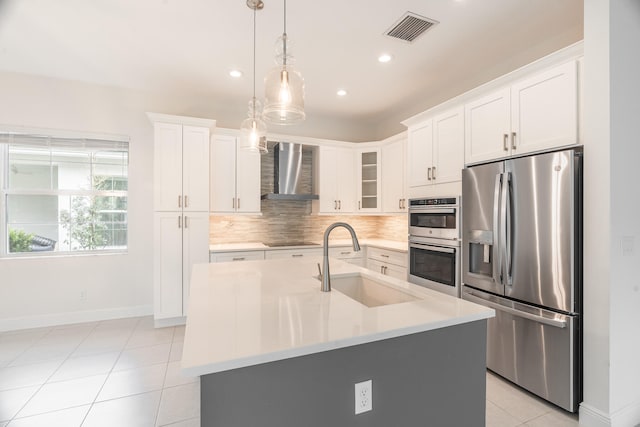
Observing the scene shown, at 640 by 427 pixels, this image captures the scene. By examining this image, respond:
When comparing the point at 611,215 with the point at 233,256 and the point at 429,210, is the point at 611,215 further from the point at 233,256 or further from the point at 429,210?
the point at 233,256

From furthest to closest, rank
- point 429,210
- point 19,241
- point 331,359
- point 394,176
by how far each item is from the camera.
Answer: point 394,176, point 19,241, point 429,210, point 331,359

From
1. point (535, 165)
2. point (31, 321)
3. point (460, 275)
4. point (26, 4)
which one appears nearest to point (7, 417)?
point (31, 321)

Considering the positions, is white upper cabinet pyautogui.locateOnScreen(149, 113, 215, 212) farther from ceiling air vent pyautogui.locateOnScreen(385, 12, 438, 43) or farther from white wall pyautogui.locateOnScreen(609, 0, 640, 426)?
white wall pyautogui.locateOnScreen(609, 0, 640, 426)

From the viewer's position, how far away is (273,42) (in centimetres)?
280

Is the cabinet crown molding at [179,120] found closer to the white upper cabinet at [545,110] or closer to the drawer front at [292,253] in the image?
the drawer front at [292,253]

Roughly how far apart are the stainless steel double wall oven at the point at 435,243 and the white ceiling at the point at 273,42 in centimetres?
145

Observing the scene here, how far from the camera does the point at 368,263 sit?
4.38 meters

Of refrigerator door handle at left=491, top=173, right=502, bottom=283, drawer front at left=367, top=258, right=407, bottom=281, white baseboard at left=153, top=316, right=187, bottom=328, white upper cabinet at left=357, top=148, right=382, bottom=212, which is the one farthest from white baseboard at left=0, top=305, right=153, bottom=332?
refrigerator door handle at left=491, top=173, right=502, bottom=283

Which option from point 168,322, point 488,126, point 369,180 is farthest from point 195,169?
point 488,126

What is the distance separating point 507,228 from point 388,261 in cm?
184

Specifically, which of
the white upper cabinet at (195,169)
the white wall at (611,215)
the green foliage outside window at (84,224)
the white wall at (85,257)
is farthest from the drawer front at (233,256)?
the white wall at (611,215)

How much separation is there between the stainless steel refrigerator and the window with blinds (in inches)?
161

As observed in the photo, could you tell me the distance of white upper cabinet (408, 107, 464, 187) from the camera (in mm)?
2842

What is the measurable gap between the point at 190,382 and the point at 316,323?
181 centimetres
